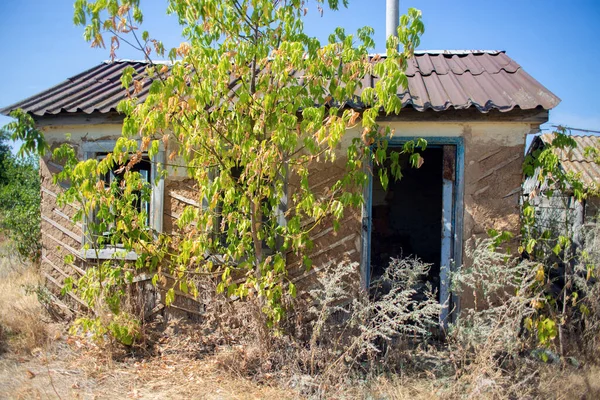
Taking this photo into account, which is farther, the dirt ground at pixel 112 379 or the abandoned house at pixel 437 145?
the abandoned house at pixel 437 145

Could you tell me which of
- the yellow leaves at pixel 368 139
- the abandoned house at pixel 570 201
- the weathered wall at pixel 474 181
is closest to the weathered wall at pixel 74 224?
the weathered wall at pixel 474 181

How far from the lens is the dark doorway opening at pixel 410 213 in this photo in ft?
31.4

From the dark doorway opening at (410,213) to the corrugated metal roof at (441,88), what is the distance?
12.9ft

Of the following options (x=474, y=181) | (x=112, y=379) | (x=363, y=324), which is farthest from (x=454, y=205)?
(x=112, y=379)

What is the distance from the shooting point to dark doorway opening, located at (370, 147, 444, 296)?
957 cm

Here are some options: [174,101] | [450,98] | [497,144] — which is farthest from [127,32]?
[497,144]

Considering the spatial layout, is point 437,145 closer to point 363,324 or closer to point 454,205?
point 454,205

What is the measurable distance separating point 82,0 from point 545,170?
4353mm

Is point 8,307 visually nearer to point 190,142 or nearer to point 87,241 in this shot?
point 87,241

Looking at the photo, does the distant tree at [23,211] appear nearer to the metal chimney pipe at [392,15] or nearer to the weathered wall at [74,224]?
the weathered wall at [74,224]

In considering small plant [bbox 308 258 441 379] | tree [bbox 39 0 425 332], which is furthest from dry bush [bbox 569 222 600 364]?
tree [bbox 39 0 425 332]

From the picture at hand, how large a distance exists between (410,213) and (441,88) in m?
5.38

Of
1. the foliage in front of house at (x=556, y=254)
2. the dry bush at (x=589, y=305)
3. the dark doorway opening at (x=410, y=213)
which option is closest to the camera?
the foliage in front of house at (x=556, y=254)

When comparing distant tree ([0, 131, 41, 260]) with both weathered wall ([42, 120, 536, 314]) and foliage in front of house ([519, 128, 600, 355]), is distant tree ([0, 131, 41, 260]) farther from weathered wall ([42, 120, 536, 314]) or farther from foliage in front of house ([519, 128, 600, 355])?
foliage in front of house ([519, 128, 600, 355])
